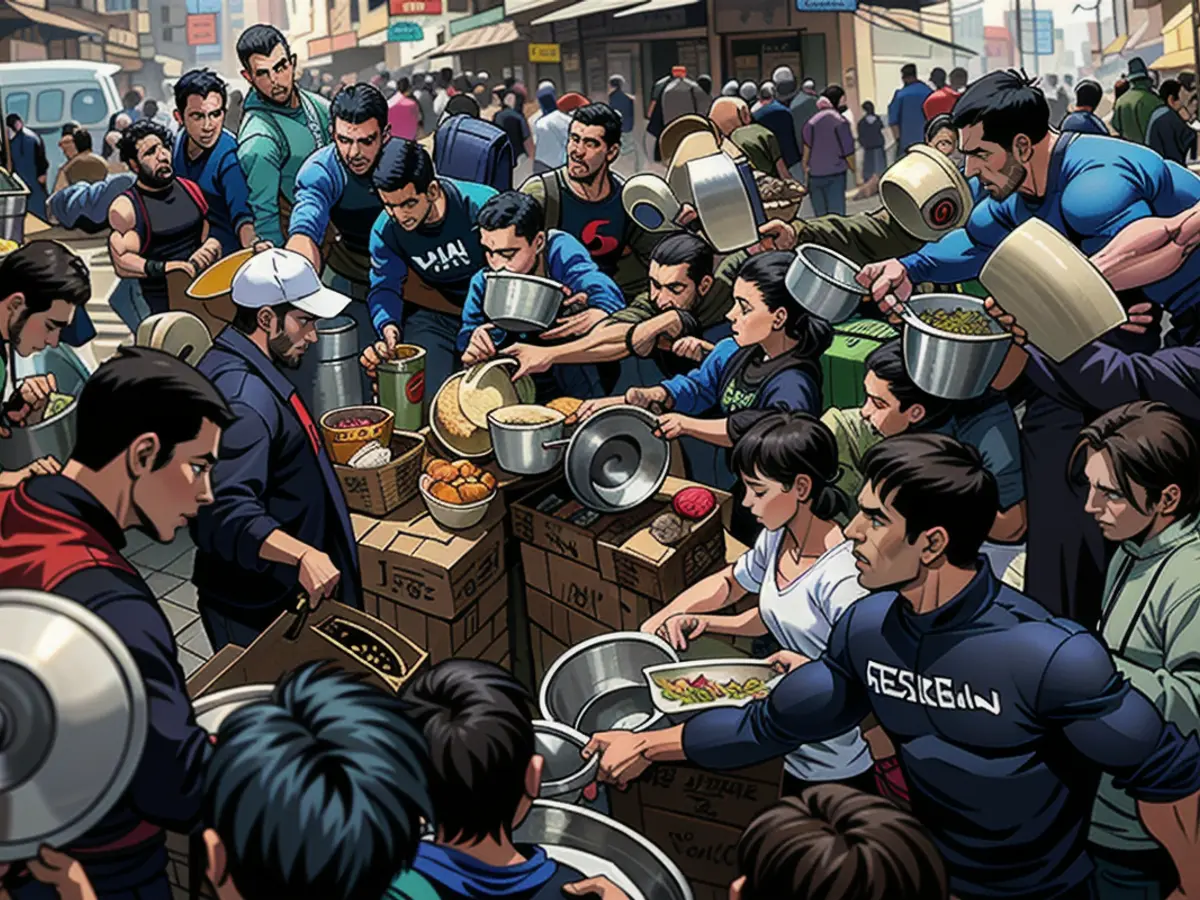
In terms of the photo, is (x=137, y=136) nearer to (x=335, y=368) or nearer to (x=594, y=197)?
(x=335, y=368)

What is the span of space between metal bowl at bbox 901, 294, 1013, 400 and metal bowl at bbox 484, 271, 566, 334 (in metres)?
1.07

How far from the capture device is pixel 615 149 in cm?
409

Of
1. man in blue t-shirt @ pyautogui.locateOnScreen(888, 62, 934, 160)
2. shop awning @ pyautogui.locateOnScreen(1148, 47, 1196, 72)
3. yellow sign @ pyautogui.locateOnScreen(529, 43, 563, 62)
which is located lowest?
man in blue t-shirt @ pyautogui.locateOnScreen(888, 62, 934, 160)

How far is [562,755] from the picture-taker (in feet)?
7.23

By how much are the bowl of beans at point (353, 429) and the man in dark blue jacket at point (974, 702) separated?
1.66 m

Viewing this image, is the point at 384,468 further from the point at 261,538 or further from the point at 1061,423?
the point at 1061,423

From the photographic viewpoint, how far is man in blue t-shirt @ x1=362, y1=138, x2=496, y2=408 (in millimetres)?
3732

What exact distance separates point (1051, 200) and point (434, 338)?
6.82 feet

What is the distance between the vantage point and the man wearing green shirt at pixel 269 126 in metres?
4.68

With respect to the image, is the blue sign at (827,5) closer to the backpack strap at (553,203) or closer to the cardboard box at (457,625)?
the backpack strap at (553,203)

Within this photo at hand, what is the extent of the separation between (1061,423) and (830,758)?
3.65 feet

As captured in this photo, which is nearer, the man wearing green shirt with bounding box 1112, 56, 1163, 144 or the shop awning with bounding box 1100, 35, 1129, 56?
the man wearing green shirt with bounding box 1112, 56, 1163, 144

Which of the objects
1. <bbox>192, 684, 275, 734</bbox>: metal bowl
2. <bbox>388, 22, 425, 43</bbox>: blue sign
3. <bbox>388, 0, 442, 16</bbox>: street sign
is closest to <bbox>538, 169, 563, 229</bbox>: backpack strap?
<bbox>192, 684, 275, 734</bbox>: metal bowl

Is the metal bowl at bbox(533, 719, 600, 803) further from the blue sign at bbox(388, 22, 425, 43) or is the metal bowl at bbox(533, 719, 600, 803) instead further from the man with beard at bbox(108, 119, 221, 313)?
the blue sign at bbox(388, 22, 425, 43)
